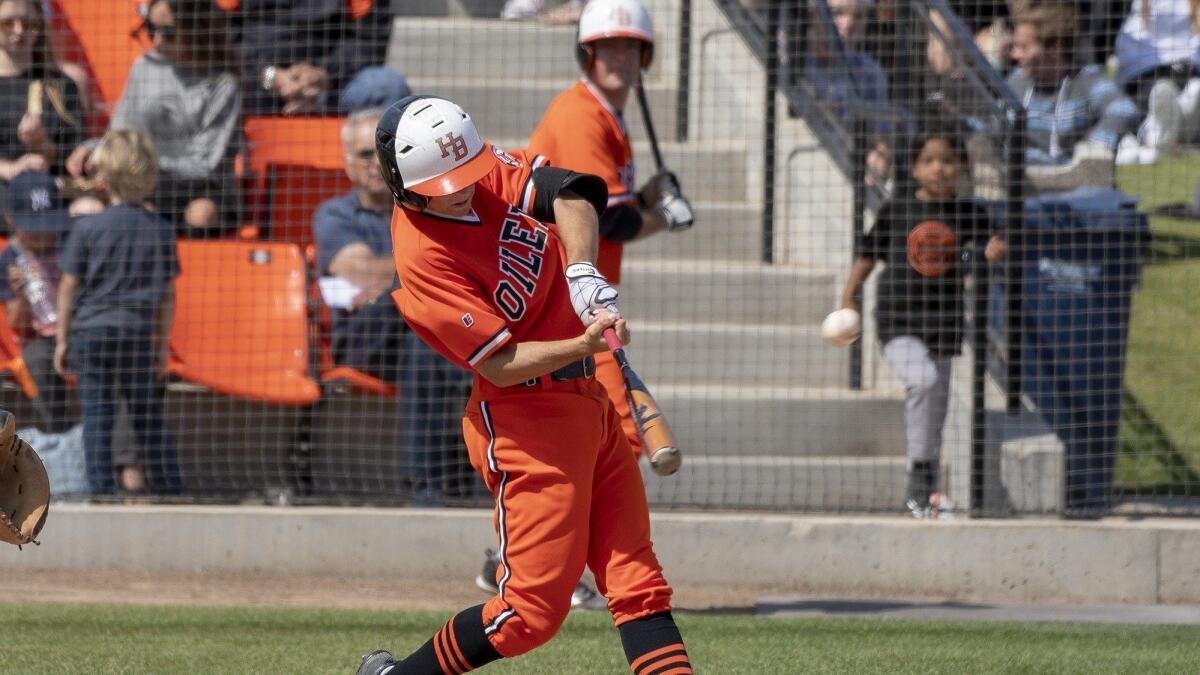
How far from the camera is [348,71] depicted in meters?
8.97

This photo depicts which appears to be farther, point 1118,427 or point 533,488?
point 1118,427

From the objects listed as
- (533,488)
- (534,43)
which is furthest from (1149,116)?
(533,488)

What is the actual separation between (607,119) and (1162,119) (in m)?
4.40

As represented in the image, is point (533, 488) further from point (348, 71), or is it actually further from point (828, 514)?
point (348, 71)

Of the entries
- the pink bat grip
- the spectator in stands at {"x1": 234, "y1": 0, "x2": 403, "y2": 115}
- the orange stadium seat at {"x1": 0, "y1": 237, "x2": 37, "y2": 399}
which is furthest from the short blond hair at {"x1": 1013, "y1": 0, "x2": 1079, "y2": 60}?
the orange stadium seat at {"x1": 0, "y1": 237, "x2": 37, "y2": 399}

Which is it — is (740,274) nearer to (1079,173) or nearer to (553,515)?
(1079,173)

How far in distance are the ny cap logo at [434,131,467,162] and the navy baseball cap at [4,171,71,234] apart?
191 inches

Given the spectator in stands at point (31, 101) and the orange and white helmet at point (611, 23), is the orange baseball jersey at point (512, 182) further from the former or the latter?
the spectator in stands at point (31, 101)

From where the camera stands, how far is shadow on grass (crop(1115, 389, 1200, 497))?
7.86 metres

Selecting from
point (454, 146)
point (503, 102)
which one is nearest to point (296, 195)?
point (503, 102)

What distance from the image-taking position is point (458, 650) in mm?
4340

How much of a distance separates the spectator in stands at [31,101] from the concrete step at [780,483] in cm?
380

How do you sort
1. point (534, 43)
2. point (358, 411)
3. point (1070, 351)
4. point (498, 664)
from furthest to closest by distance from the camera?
point (534, 43), point (358, 411), point (1070, 351), point (498, 664)

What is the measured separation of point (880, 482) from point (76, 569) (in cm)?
415
